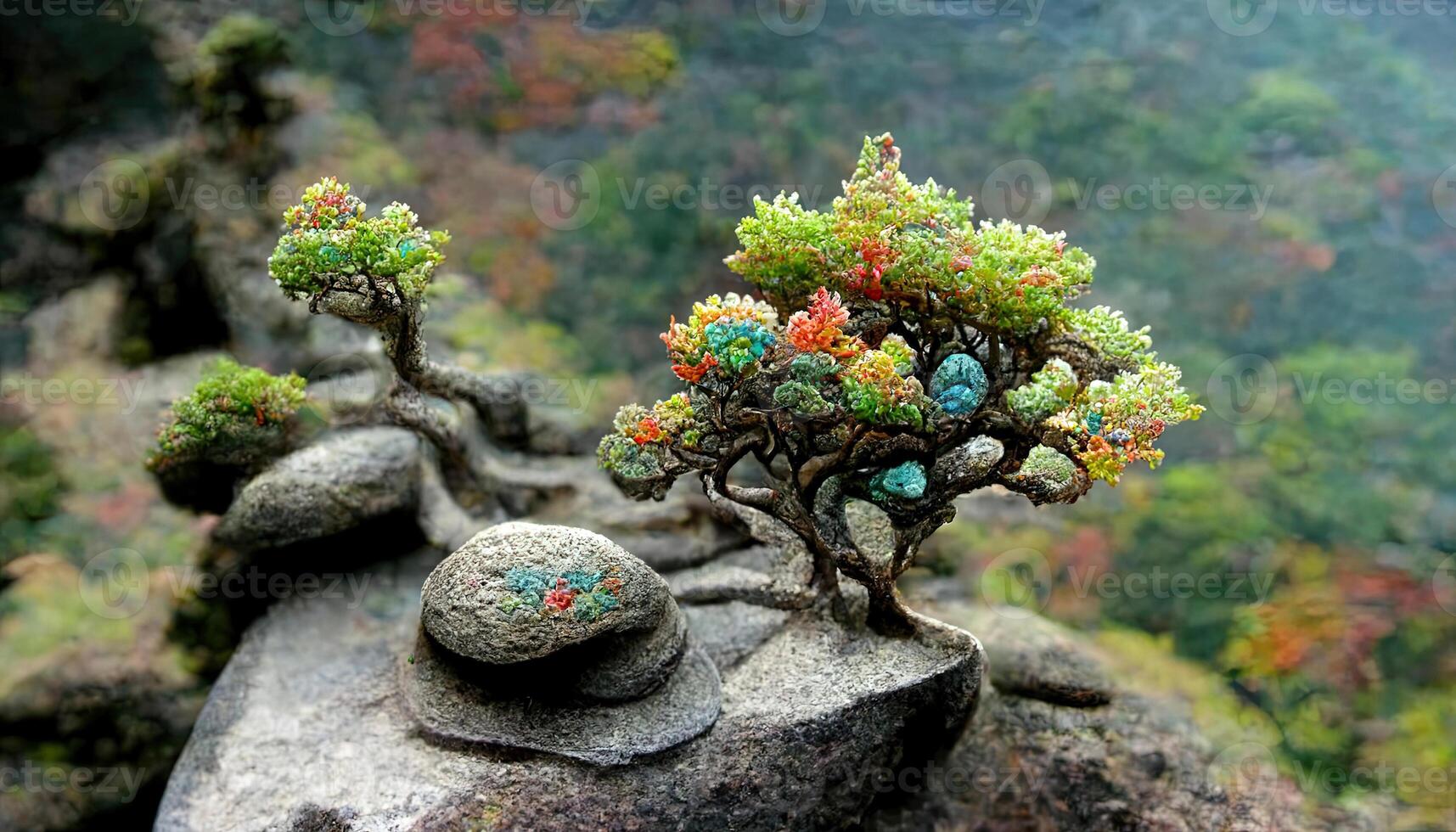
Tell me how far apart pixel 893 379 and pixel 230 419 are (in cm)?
547

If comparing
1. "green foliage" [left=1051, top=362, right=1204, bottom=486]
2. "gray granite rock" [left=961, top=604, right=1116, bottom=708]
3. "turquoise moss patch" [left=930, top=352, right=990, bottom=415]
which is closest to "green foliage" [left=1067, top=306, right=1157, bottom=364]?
"green foliage" [left=1051, top=362, right=1204, bottom=486]

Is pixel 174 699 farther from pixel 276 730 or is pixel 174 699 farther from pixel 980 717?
pixel 980 717

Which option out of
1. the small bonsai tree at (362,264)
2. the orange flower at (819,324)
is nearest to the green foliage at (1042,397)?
the orange flower at (819,324)

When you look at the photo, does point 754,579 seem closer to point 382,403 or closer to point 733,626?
point 733,626

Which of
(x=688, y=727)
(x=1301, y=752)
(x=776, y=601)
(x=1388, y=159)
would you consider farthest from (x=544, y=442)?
(x=1388, y=159)

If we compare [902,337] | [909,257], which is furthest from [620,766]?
[909,257]

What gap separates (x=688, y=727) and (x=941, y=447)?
2.61 m

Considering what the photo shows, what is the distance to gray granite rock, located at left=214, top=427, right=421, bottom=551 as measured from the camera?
8711mm

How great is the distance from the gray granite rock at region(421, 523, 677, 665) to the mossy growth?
254cm

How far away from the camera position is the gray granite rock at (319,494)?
28.6 feet

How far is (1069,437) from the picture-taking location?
266 inches

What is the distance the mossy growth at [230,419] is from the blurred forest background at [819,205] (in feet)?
5.99

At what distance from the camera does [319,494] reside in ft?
28.7

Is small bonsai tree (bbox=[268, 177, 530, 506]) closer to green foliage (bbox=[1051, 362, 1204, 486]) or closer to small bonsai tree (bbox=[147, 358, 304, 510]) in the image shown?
small bonsai tree (bbox=[147, 358, 304, 510])
